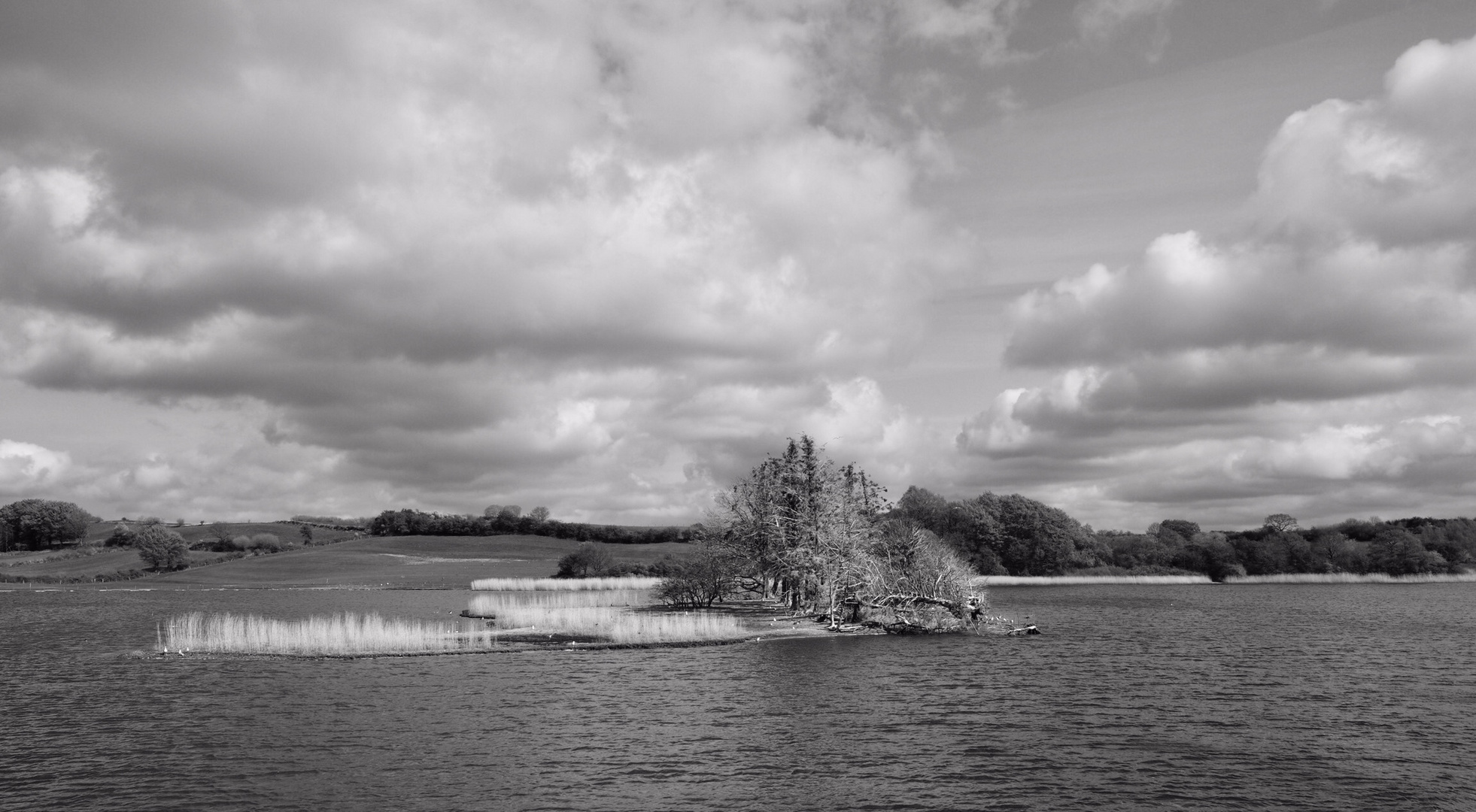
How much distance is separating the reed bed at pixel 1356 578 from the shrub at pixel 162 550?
145 meters

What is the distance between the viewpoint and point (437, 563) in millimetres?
151000

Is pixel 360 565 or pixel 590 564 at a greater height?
pixel 590 564

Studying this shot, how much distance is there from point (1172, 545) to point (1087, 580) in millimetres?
24879

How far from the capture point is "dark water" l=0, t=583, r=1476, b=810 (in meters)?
24.6

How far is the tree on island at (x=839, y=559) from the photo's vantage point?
65.7m

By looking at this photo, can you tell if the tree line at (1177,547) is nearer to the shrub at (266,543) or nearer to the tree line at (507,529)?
the tree line at (507,529)

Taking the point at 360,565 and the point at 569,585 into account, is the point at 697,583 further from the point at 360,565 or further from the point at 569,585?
the point at 360,565

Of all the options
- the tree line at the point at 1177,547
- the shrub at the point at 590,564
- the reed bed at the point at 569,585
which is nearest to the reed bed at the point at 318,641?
the reed bed at the point at 569,585

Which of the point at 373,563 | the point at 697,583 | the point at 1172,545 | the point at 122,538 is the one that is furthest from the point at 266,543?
the point at 1172,545

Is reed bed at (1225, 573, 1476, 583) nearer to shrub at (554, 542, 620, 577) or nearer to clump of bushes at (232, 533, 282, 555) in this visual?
shrub at (554, 542, 620, 577)

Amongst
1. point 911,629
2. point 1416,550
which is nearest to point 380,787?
point 911,629

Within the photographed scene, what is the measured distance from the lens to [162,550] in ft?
443

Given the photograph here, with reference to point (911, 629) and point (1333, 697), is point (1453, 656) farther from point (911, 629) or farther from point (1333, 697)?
point (911, 629)

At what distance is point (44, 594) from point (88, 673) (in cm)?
7776
